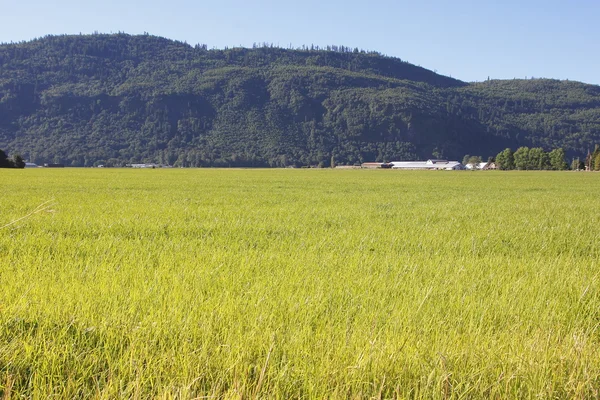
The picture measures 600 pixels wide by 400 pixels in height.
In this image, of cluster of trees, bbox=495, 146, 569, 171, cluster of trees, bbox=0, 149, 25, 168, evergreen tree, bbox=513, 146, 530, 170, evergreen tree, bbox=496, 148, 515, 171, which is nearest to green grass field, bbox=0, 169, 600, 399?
cluster of trees, bbox=0, 149, 25, 168

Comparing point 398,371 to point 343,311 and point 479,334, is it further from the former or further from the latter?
point 343,311

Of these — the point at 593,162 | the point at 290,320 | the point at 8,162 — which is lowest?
the point at 8,162

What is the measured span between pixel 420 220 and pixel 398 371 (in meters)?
8.97

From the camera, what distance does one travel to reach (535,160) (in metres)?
139

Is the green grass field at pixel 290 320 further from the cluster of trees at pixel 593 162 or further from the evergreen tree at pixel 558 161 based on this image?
the evergreen tree at pixel 558 161

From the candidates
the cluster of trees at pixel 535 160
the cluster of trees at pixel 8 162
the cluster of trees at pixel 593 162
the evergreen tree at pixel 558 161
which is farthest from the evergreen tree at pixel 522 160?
the cluster of trees at pixel 8 162

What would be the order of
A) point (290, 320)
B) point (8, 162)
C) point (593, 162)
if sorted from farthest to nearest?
point (593, 162) → point (8, 162) → point (290, 320)

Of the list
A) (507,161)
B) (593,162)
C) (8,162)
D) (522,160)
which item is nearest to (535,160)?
(522,160)

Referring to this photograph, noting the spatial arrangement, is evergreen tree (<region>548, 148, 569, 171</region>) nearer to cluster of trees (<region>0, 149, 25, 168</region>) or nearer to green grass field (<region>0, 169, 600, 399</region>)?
cluster of trees (<region>0, 149, 25, 168</region>)

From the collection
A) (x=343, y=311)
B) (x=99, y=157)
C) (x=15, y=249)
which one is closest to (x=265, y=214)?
(x=15, y=249)

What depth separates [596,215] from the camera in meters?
13.2

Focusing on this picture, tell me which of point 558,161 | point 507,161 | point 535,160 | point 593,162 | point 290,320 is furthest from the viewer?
point 507,161

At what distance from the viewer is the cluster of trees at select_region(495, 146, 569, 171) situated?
135250 millimetres

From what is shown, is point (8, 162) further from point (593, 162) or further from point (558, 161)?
point (558, 161)
